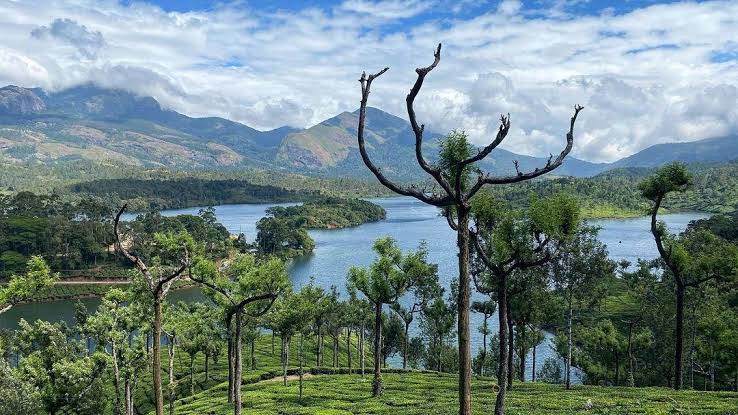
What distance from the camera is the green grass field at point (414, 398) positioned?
22688 mm

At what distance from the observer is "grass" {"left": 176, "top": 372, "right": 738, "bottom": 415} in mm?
22531

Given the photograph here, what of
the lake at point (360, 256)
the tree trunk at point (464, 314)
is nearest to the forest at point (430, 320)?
the tree trunk at point (464, 314)

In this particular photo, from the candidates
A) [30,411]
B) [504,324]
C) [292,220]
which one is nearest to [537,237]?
[504,324]

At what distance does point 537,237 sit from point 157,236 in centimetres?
1670

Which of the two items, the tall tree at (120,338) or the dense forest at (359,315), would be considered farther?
the tall tree at (120,338)

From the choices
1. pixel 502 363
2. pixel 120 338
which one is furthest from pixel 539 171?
pixel 120 338

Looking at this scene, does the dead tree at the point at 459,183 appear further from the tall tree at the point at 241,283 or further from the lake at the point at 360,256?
the lake at the point at 360,256

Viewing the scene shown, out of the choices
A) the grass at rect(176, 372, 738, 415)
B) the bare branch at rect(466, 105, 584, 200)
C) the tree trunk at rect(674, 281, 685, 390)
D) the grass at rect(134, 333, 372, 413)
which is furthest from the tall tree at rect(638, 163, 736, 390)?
the grass at rect(134, 333, 372, 413)

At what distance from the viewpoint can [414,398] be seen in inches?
1212

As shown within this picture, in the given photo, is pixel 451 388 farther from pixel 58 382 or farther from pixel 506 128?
pixel 506 128

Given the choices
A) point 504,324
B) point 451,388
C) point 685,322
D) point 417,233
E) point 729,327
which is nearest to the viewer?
point 504,324

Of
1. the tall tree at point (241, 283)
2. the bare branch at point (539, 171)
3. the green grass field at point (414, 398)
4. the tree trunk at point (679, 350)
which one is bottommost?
the green grass field at point (414, 398)

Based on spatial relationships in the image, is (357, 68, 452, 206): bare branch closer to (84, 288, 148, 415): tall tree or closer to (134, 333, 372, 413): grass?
(84, 288, 148, 415): tall tree

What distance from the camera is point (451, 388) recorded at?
35875 millimetres
